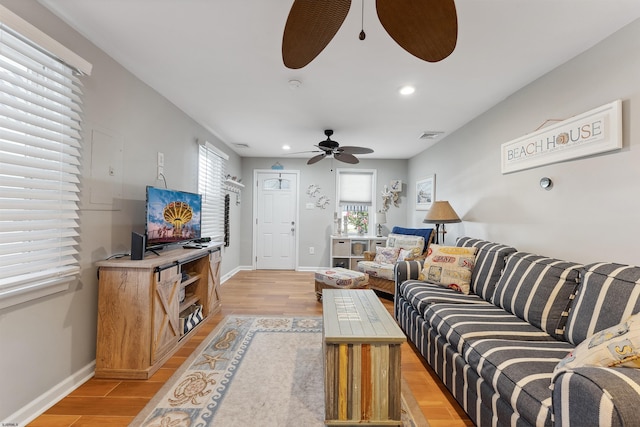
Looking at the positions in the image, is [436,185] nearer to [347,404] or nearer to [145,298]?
[347,404]

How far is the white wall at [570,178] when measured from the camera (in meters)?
1.68

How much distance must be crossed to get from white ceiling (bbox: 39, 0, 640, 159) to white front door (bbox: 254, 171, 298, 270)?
91.1 inches

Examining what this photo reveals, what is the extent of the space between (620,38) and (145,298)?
12.0 feet

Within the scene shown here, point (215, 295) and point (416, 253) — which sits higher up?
point (416, 253)

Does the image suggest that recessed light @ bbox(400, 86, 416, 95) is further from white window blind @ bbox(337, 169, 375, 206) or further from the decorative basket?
white window blind @ bbox(337, 169, 375, 206)

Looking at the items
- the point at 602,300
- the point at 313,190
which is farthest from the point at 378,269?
the point at 602,300

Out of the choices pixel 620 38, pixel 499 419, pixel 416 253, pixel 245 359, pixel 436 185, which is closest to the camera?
pixel 499 419

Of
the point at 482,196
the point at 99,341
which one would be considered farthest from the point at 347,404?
the point at 482,196

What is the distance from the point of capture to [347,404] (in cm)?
156

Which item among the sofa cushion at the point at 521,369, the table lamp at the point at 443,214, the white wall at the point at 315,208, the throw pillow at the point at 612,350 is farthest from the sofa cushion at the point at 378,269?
the throw pillow at the point at 612,350

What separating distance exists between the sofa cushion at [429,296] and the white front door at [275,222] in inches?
132

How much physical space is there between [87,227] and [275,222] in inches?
154

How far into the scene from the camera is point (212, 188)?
421cm

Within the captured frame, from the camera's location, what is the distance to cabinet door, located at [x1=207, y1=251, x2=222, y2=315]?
311cm
